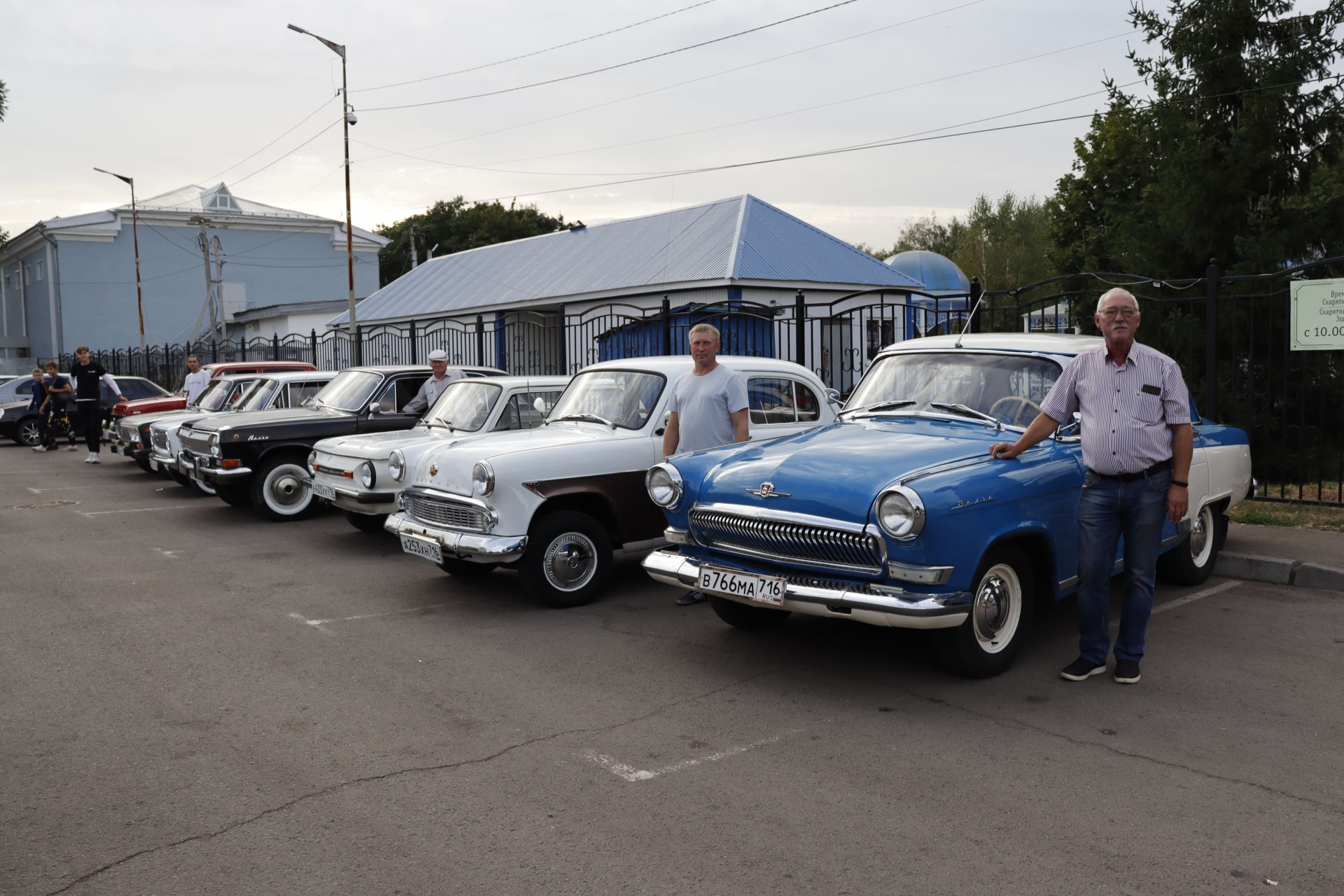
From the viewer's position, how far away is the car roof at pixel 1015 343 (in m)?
6.29

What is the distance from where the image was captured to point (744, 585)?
17.6 ft

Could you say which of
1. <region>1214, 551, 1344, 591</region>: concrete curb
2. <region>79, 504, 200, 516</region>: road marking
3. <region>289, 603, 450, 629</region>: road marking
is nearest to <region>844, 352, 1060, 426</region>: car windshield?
<region>1214, 551, 1344, 591</region>: concrete curb

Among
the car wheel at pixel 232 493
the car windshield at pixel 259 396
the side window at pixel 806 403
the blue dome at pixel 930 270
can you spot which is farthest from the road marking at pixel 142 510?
the blue dome at pixel 930 270

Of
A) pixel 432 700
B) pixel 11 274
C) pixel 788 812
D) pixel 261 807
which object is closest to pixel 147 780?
pixel 261 807

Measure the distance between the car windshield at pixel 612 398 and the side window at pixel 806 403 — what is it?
109 centimetres

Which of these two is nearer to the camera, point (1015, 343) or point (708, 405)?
point (1015, 343)

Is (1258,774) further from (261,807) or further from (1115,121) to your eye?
(1115,121)

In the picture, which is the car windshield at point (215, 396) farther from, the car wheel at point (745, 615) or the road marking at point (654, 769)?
the road marking at point (654, 769)

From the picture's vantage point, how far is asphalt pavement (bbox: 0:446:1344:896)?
137 inches

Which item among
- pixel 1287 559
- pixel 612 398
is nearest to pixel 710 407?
pixel 612 398

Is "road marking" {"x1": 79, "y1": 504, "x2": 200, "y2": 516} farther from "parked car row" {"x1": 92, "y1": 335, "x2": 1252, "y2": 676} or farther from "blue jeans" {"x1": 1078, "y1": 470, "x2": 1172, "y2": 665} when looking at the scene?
"blue jeans" {"x1": 1078, "y1": 470, "x2": 1172, "y2": 665}

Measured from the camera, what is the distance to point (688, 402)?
7.19 metres

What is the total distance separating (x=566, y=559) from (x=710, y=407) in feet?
4.78

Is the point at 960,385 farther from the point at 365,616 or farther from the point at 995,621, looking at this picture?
the point at 365,616
